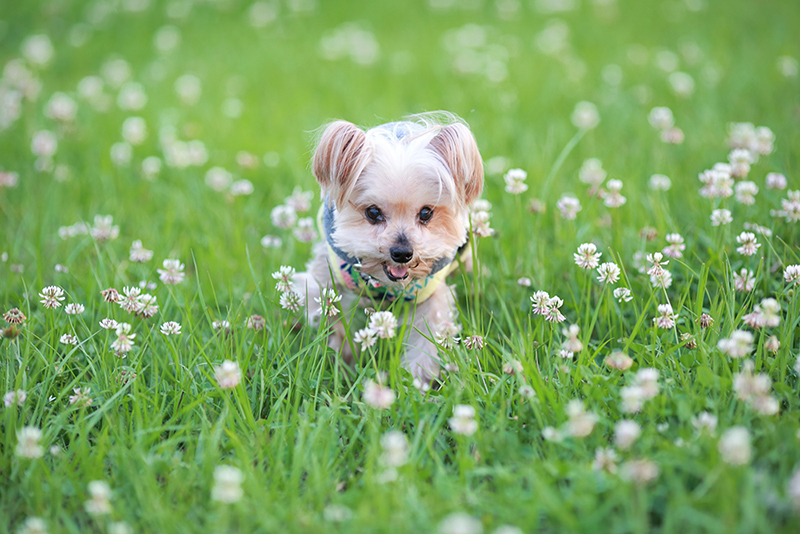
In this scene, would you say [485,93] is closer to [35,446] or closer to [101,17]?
[35,446]

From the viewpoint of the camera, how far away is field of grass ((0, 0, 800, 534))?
7.32 feet

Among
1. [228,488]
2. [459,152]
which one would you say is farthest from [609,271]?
[228,488]

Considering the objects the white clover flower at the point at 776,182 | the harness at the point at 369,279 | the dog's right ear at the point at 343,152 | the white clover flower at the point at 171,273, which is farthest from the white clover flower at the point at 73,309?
Answer: the white clover flower at the point at 776,182

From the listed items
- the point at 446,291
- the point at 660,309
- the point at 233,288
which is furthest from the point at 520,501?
the point at 233,288

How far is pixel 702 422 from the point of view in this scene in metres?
2.33

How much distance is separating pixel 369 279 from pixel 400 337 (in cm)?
50

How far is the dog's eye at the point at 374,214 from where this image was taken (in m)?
3.33

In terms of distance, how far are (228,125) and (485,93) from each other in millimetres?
3086

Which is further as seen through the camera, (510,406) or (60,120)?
(60,120)

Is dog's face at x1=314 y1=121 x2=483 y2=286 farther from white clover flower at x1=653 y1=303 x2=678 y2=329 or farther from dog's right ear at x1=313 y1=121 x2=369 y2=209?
white clover flower at x1=653 y1=303 x2=678 y2=329

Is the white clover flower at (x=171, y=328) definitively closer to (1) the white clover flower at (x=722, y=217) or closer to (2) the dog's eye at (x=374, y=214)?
(2) the dog's eye at (x=374, y=214)

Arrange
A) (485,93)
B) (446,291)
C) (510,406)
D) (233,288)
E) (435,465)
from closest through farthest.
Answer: (435,465) < (510,406) < (446,291) < (233,288) < (485,93)

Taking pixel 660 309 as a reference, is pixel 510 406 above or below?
below

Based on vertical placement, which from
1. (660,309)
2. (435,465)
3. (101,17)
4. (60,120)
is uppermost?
(101,17)
